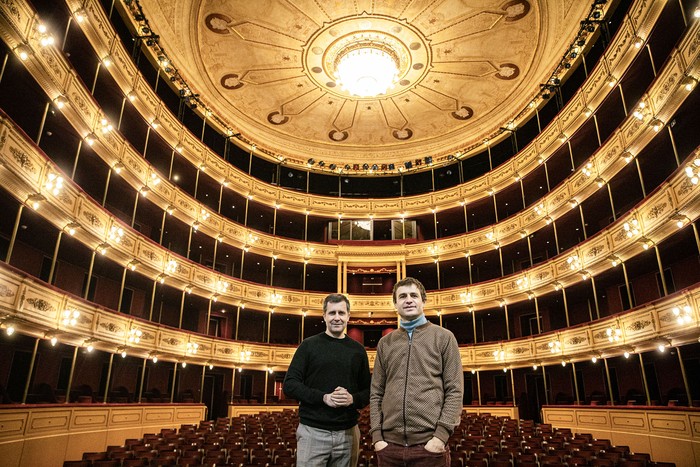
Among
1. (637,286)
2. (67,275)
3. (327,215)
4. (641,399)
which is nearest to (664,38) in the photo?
(637,286)

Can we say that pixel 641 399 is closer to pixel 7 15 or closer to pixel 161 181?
pixel 161 181

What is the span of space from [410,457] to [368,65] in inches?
780

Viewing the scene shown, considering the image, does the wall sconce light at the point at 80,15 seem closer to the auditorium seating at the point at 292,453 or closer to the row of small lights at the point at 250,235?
the row of small lights at the point at 250,235

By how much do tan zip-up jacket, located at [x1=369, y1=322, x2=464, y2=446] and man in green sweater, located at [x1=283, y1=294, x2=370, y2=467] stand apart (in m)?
0.20

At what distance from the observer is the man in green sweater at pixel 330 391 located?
2988 mm

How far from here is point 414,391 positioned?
9.12 ft

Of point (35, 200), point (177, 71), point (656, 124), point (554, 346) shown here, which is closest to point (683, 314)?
point (656, 124)

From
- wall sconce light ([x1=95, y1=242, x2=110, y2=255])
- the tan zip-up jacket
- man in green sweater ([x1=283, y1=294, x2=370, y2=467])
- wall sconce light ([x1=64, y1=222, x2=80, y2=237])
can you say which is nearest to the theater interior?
wall sconce light ([x1=64, y1=222, x2=80, y2=237])

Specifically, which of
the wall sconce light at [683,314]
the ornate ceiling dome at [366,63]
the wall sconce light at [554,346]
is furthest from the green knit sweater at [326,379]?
the ornate ceiling dome at [366,63]

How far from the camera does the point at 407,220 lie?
26266 millimetres

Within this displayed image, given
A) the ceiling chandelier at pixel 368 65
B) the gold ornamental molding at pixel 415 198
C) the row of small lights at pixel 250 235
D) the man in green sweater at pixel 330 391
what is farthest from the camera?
the ceiling chandelier at pixel 368 65

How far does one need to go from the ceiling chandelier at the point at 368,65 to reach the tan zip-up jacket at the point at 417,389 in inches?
754

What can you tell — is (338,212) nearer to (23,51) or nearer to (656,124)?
(656,124)

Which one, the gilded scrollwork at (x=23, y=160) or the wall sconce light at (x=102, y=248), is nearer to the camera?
the gilded scrollwork at (x=23, y=160)
